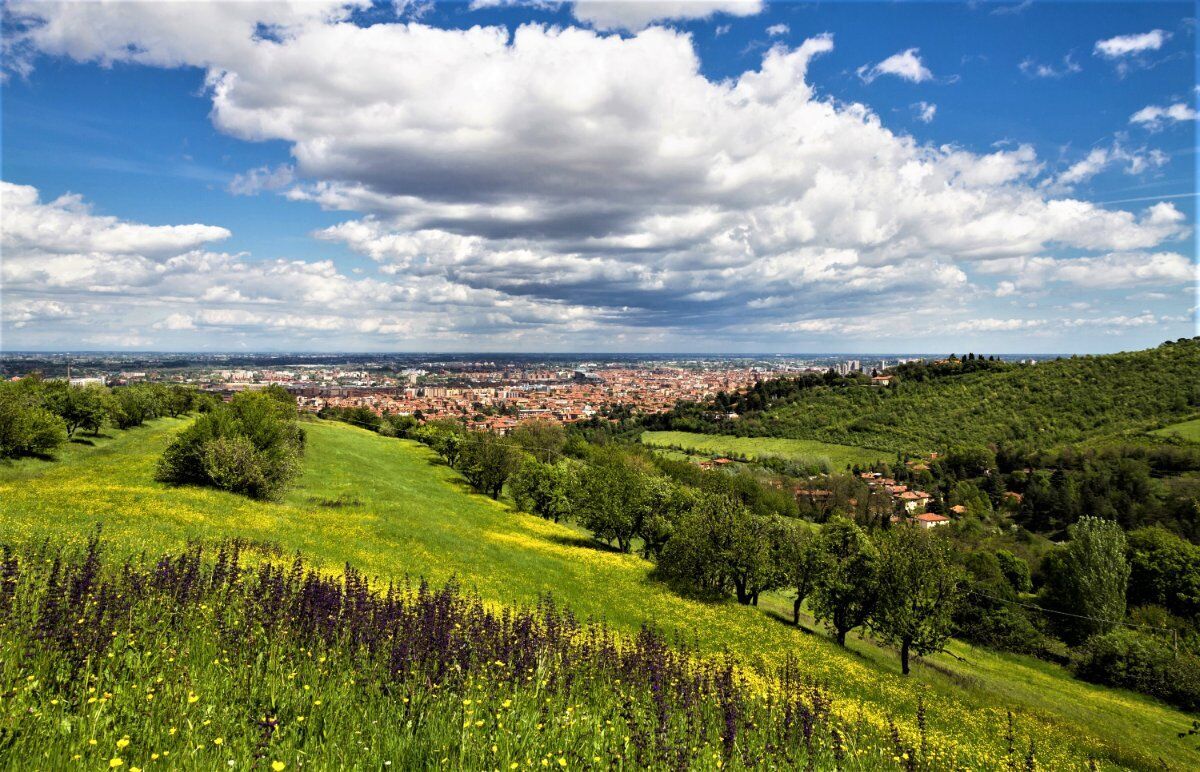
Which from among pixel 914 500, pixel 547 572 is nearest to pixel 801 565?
pixel 547 572

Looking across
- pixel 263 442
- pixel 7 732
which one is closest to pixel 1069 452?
pixel 263 442

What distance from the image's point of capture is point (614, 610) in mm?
27031

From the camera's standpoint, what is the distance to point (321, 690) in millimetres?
6469

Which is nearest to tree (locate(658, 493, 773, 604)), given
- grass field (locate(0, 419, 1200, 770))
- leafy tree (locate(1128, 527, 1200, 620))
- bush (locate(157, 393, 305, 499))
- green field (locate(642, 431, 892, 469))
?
grass field (locate(0, 419, 1200, 770))

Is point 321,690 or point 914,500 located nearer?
point 321,690

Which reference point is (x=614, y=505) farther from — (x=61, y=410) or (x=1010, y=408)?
(x=1010, y=408)

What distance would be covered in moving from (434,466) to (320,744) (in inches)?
3050

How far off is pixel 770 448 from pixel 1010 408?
2938 inches

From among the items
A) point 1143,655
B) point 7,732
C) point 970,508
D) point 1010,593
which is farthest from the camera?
point 970,508

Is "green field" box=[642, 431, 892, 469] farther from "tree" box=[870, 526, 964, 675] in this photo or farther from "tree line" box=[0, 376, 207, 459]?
"tree line" box=[0, 376, 207, 459]

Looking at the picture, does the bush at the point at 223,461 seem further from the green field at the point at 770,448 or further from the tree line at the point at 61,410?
the green field at the point at 770,448

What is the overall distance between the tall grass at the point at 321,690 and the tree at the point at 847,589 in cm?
3328

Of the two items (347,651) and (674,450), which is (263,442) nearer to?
(347,651)

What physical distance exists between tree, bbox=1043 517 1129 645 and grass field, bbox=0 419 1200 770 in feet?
47.4
